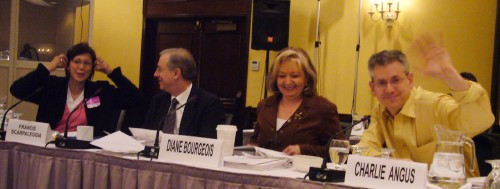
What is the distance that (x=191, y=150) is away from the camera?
193 cm

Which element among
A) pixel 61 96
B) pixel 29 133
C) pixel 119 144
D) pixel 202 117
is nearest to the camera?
pixel 119 144

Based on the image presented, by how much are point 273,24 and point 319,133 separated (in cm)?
314

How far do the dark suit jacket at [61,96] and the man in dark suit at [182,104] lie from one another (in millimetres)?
311

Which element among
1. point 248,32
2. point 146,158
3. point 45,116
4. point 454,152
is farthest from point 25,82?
point 248,32

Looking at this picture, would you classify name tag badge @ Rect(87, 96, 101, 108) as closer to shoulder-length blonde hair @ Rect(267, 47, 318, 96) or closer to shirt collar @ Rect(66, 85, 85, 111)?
shirt collar @ Rect(66, 85, 85, 111)

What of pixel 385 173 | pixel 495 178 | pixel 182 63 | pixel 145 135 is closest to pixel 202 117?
pixel 182 63

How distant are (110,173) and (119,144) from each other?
6.5 inches

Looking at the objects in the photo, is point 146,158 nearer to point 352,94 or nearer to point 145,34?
point 352,94

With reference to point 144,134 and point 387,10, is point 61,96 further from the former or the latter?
point 387,10

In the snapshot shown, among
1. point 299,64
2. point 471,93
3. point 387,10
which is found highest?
point 387,10

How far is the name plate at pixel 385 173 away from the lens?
1479 millimetres

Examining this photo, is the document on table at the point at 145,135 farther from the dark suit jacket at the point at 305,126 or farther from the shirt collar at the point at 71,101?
the shirt collar at the point at 71,101

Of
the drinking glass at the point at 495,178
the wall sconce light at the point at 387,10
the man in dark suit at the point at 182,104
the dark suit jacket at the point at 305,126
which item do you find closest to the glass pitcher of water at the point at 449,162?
the drinking glass at the point at 495,178

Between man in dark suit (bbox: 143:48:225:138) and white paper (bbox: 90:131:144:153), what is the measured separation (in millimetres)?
459
